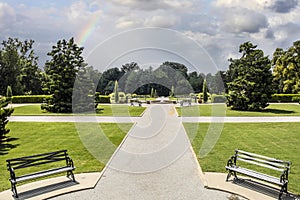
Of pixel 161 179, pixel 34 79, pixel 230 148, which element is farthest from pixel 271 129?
pixel 34 79

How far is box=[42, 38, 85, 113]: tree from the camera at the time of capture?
85.8 ft

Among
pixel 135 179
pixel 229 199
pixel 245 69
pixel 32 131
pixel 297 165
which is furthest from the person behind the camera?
pixel 245 69

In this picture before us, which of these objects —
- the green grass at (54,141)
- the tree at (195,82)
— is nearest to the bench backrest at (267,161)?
the green grass at (54,141)

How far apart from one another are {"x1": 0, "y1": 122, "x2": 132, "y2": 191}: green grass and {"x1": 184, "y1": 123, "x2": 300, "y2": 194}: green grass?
3.32 meters

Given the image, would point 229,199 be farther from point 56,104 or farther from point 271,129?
point 56,104

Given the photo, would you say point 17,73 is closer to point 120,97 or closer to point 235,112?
point 120,97

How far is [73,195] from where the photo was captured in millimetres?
6805

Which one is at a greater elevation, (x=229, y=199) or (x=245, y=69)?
(x=245, y=69)

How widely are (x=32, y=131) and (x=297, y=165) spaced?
12.2 m

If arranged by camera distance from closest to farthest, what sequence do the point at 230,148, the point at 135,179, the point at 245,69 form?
the point at 135,179 < the point at 230,148 < the point at 245,69

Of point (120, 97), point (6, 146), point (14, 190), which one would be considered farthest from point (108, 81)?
point (14, 190)

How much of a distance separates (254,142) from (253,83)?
15.2 meters

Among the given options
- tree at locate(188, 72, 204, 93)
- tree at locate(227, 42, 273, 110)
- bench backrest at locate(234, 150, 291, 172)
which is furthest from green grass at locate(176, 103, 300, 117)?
bench backrest at locate(234, 150, 291, 172)

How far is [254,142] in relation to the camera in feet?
42.5
